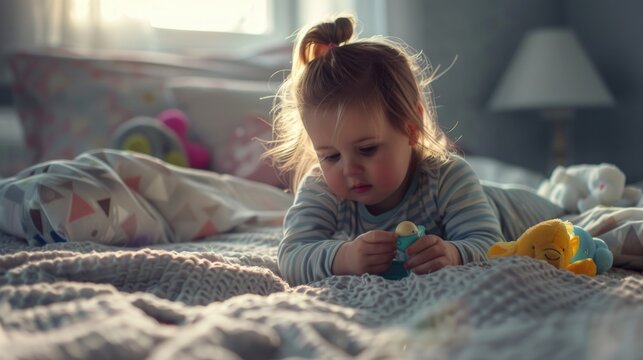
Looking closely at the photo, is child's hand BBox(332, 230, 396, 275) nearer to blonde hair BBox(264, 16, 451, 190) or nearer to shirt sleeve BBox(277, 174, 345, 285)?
shirt sleeve BBox(277, 174, 345, 285)

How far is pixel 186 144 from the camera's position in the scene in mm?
1857

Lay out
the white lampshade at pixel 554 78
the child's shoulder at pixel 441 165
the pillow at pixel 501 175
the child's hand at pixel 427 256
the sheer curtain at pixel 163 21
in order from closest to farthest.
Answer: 1. the child's hand at pixel 427 256
2. the child's shoulder at pixel 441 165
3. the pillow at pixel 501 175
4. the sheer curtain at pixel 163 21
5. the white lampshade at pixel 554 78

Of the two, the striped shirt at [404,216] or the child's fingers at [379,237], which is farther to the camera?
the striped shirt at [404,216]

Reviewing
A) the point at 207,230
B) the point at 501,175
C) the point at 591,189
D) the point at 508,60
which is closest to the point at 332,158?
the point at 207,230

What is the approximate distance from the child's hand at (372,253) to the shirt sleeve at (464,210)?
0.13 metres

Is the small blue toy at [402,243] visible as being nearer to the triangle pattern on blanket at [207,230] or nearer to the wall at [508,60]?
the triangle pattern on blanket at [207,230]

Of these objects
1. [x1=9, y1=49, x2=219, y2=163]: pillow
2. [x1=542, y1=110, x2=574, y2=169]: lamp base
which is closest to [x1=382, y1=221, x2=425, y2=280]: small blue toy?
[x1=9, y1=49, x2=219, y2=163]: pillow

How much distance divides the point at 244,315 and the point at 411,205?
0.54 meters

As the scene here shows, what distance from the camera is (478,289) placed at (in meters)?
0.69

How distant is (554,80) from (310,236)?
1.97 m

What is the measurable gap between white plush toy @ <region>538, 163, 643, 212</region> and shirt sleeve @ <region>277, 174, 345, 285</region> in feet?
1.63

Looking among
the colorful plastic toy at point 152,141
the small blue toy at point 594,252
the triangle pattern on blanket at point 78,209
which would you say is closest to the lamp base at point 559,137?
the colorful plastic toy at point 152,141

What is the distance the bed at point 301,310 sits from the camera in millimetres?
542

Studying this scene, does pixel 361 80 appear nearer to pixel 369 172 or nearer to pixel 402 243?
pixel 369 172
